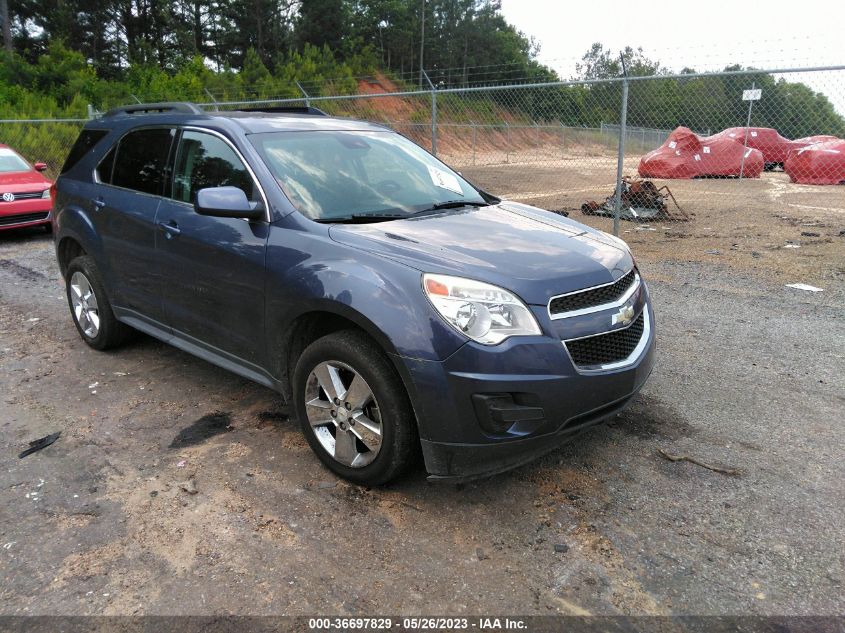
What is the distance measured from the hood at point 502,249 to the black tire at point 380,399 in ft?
1.42

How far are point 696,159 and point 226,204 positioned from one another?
21625 mm

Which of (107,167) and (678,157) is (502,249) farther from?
(678,157)

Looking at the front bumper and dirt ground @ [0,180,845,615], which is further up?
the front bumper

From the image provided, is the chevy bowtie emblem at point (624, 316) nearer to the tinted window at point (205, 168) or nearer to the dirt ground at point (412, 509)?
the dirt ground at point (412, 509)

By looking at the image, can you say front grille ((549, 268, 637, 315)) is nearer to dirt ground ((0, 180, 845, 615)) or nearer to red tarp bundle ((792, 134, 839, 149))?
dirt ground ((0, 180, 845, 615))

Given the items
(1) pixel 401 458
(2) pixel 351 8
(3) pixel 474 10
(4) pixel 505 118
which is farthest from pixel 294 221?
(3) pixel 474 10

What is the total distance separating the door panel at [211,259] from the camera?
11.4ft

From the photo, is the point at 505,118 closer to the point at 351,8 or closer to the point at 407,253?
the point at 351,8

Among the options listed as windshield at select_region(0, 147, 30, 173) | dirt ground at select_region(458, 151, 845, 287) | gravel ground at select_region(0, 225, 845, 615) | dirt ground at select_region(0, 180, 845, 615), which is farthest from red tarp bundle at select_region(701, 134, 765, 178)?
gravel ground at select_region(0, 225, 845, 615)

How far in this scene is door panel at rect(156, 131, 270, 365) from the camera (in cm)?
348

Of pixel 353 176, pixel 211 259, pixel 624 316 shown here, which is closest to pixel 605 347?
pixel 624 316

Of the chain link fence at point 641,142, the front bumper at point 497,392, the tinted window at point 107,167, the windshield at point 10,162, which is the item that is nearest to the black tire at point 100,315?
the tinted window at point 107,167

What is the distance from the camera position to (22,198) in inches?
410

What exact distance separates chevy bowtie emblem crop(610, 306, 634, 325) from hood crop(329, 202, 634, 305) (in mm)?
162
